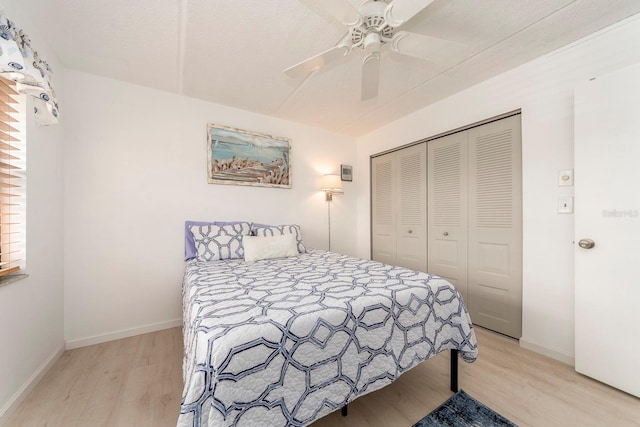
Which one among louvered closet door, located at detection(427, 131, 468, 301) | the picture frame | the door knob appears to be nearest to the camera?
the door knob

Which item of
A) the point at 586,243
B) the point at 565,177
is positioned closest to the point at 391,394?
the point at 586,243

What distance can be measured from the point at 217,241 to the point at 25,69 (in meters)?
1.61

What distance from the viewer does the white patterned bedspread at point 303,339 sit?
851mm

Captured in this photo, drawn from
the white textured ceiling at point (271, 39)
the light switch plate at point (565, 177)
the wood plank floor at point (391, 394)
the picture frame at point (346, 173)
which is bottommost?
the wood plank floor at point (391, 394)

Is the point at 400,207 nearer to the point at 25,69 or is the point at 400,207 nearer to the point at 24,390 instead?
the point at 25,69

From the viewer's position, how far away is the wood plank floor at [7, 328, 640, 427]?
52.8 inches

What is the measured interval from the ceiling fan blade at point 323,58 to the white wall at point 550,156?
1693 mm

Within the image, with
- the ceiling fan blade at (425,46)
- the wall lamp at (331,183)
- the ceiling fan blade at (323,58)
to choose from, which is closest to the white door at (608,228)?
the ceiling fan blade at (425,46)

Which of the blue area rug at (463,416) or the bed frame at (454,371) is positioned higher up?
the bed frame at (454,371)

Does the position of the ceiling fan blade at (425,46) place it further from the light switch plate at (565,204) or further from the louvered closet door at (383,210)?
the louvered closet door at (383,210)

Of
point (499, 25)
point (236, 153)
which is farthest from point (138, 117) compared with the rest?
point (499, 25)

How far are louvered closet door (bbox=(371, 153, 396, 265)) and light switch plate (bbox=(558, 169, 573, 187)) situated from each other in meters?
1.68

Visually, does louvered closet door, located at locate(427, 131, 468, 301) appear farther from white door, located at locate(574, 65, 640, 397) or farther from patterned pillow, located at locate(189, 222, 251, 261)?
patterned pillow, located at locate(189, 222, 251, 261)

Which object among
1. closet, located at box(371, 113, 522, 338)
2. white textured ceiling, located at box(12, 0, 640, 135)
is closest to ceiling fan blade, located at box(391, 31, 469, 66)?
white textured ceiling, located at box(12, 0, 640, 135)
